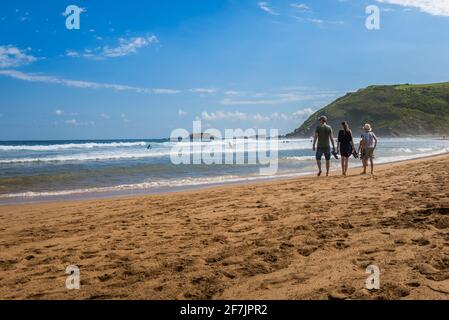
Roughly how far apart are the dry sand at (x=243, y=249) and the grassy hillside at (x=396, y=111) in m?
106

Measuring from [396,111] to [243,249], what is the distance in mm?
127823

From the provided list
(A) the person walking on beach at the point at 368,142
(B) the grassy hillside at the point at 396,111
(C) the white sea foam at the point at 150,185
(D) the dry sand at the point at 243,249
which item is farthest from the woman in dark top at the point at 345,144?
(B) the grassy hillside at the point at 396,111

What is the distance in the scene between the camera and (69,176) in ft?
59.0

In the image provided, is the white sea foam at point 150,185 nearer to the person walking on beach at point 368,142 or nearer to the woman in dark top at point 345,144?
the woman in dark top at point 345,144

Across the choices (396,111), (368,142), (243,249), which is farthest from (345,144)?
(396,111)

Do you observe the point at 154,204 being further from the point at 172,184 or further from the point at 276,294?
the point at 276,294

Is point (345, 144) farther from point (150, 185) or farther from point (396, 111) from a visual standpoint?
point (396, 111)

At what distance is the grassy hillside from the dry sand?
349 feet

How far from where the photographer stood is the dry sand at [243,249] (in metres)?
3.92

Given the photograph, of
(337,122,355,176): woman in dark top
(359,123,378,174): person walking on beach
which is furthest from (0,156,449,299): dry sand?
(337,122,355,176): woman in dark top

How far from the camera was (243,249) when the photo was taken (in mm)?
5160

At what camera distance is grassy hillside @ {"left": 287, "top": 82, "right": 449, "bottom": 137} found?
10744 cm
